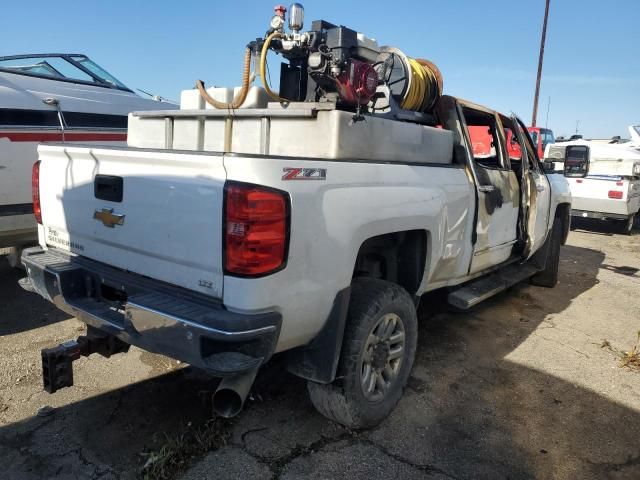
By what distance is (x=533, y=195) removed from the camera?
4.84 metres

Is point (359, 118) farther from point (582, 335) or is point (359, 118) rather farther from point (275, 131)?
point (582, 335)

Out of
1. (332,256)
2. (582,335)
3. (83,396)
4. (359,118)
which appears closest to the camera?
(332,256)

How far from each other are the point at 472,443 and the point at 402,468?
0.50m

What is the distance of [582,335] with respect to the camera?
4.77m

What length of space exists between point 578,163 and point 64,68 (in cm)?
586

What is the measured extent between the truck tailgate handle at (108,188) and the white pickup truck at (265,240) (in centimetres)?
1

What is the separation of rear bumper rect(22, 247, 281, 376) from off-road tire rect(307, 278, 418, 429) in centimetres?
59

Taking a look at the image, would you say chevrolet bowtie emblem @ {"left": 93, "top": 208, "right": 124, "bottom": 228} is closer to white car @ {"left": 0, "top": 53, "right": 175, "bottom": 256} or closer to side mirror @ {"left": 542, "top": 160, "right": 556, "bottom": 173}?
white car @ {"left": 0, "top": 53, "right": 175, "bottom": 256}

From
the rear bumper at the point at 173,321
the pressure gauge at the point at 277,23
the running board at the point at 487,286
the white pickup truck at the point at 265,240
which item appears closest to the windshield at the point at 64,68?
the white pickup truck at the point at 265,240

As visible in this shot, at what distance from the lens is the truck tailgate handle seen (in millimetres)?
2621

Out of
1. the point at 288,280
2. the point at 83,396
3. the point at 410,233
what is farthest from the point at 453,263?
the point at 83,396

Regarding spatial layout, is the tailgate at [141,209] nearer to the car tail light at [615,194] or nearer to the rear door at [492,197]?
the rear door at [492,197]

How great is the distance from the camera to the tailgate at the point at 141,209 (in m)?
2.25

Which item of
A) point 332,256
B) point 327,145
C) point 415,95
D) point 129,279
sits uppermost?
point 415,95
